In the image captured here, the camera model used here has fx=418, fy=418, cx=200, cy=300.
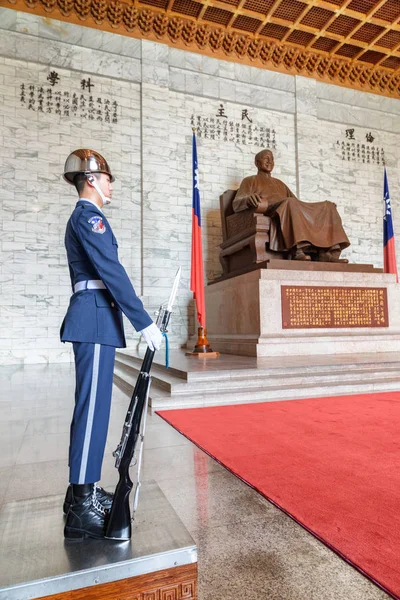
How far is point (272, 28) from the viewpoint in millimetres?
7926

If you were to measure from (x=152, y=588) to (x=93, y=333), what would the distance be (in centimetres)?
58

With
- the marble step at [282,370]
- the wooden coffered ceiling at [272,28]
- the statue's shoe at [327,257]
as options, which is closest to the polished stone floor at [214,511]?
the marble step at [282,370]

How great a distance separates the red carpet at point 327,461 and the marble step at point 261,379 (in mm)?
275

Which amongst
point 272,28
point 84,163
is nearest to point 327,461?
point 84,163

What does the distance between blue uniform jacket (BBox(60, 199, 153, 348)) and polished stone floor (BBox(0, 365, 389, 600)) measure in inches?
24.1

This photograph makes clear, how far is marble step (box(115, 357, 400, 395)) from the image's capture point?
10.1 ft

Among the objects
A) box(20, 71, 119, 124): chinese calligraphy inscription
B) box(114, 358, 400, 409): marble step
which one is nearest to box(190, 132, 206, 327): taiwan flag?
box(114, 358, 400, 409): marble step

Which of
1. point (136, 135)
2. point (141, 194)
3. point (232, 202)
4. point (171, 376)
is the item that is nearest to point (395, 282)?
point (232, 202)

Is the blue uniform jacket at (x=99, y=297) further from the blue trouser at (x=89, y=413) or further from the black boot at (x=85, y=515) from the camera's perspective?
the black boot at (x=85, y=515)

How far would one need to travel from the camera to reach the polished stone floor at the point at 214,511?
3.07 ft

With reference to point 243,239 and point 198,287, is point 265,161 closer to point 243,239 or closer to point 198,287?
point 243,239

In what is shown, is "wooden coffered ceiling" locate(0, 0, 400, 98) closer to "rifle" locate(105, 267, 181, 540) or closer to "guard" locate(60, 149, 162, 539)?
"guard" locate(60, 149, 162, 539)

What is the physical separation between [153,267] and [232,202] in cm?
174

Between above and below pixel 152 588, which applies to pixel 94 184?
above
